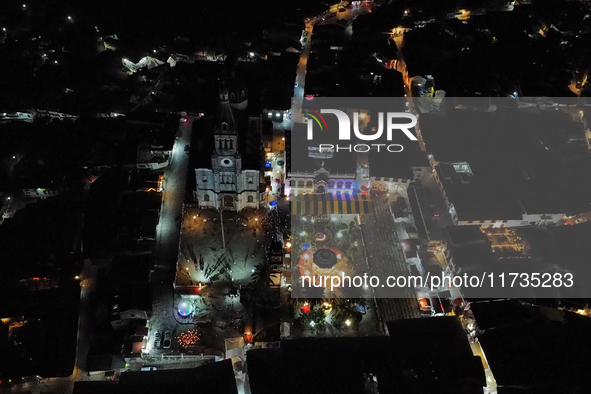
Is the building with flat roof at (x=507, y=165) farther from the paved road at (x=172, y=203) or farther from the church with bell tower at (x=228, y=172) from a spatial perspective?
the paved road at (x=172, y=203)

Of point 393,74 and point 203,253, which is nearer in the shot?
point 203,253

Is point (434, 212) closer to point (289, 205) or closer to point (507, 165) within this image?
point (507, 165)

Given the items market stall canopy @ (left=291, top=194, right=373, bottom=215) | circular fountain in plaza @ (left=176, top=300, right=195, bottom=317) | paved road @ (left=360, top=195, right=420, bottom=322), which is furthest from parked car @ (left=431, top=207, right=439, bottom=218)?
circular fountain in plaza @ (left=176, top=300, right=195, bottom=317)

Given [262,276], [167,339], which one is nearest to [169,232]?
[262,276]

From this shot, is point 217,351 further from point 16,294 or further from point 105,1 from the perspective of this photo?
point 105,1

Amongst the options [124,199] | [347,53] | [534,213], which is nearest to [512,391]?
[534,213]

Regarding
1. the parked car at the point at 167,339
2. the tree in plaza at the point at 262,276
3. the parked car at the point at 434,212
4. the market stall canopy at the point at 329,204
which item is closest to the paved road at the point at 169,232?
the parked car at the point at 167,339
